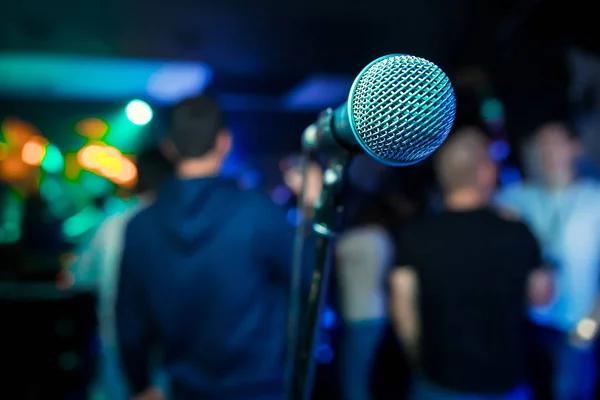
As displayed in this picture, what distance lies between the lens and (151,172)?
2.47m

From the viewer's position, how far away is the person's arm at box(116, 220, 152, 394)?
1.50 metres

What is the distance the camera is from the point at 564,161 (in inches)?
99.2

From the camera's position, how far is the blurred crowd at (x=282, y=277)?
4.61 ft

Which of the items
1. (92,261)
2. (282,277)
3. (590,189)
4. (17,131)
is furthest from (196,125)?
(17,131)

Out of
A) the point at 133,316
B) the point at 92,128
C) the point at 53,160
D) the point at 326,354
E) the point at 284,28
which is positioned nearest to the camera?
the point at 133,316

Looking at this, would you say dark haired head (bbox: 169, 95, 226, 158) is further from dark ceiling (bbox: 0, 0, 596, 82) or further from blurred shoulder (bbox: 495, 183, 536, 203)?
dark ceiling (bbox: 0, 0, 596, 82)

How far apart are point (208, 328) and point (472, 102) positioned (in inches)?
167

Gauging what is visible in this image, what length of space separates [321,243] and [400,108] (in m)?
0.30

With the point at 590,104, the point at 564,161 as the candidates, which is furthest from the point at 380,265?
the point at 590,104

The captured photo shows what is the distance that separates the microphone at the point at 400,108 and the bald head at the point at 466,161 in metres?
1.28

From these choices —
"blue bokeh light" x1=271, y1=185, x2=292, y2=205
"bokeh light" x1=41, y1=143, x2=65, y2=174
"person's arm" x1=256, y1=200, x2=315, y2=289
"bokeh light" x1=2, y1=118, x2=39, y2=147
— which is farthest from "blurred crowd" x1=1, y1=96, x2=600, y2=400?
"bokeh light" x1=41, y1=143, x2=65, y2=174

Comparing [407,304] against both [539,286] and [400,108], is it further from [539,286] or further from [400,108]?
[400,108]

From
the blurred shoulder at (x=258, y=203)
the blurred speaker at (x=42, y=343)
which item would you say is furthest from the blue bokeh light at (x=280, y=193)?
the blurred shoulder at (x=258, y=203)

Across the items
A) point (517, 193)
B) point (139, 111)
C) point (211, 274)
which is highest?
point (139, 111)
